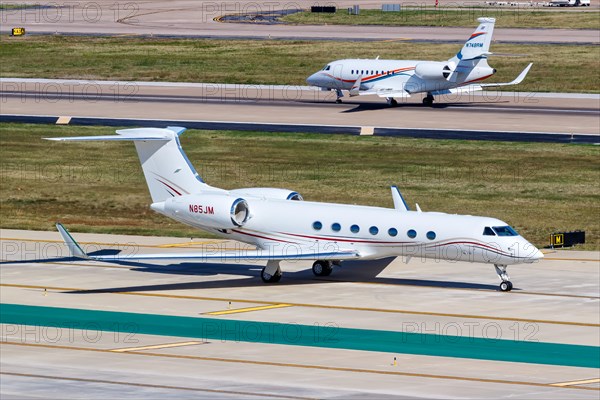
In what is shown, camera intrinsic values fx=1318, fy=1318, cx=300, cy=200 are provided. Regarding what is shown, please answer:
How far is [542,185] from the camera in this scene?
62.3 meters

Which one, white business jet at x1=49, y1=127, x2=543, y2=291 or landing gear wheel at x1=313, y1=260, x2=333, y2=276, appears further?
landing gear wheel at x1=313, y1=260, x2=333, y2=276

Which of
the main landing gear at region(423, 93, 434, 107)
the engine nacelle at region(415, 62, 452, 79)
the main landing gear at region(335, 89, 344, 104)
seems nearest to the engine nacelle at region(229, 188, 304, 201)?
the engine nacelle at region(415, 62, 452, 79)

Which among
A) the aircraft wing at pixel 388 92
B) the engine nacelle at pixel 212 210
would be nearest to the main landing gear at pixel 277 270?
the engine nacelle at pixel 212 210

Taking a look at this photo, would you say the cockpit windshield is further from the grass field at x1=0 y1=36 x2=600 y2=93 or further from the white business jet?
the grass field at x1=0 y1=36 x2=600 y2=93

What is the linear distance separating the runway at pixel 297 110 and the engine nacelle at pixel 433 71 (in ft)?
7.30

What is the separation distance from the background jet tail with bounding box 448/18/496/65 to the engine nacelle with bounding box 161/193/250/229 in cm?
4328

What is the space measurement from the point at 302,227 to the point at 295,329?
636cm

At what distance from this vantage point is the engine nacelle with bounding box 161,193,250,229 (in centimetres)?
4347

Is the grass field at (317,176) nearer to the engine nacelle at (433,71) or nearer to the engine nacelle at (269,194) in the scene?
the engine nacelle at (269,194)

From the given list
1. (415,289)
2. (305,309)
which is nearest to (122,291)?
(305,309)

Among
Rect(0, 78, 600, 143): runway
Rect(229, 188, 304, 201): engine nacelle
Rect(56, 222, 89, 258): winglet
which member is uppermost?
Rect(0, 78, 600, 143): runway

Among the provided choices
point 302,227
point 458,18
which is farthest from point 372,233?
point 458,18

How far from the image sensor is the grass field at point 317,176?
5706 cm

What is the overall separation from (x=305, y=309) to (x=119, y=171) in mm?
28828
